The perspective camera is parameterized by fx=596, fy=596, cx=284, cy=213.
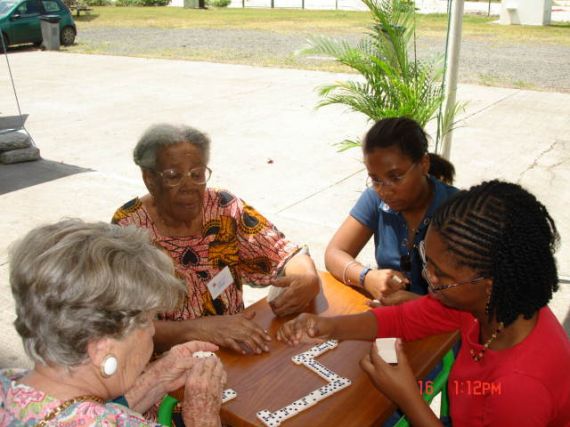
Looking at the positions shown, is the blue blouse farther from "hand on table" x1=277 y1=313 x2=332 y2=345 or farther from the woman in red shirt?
the woman in red shirt

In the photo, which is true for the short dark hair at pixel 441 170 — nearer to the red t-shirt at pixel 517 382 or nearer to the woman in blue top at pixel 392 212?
the woman in blue top at pixel 392 212

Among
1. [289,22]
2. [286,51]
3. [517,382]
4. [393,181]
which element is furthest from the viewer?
[289,22]

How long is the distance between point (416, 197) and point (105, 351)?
1724 mm

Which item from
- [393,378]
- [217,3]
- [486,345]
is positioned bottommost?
[393,378]

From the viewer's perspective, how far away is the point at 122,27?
26031 millimetres

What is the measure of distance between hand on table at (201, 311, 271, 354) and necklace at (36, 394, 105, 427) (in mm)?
750

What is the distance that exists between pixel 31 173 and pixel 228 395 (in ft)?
20.8

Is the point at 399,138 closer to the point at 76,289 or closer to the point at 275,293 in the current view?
the point at 275,293

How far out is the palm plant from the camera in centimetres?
434

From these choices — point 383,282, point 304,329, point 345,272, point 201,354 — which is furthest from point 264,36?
point 201,354

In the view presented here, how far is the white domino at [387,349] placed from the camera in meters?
1.95

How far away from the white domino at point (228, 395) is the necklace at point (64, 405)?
52cm

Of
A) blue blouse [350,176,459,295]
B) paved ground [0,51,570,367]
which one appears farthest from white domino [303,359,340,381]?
paved ground [0,51,570,367]

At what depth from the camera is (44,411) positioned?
1.36m
